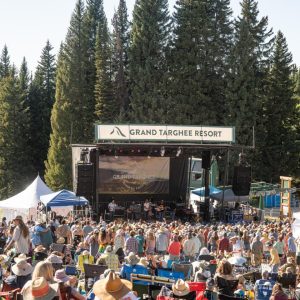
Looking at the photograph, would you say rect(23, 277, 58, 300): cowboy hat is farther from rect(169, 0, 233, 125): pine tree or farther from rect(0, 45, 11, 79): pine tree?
rect(0, 45, 11, 79): pine tree

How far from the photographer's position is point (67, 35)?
148 feet

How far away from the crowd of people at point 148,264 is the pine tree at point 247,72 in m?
21.6

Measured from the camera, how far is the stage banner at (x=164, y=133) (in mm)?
23353

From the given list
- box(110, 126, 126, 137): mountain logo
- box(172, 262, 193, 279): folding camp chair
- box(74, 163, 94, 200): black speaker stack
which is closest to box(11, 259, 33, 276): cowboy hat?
box(172, 262, 193, 279): folding camp chair

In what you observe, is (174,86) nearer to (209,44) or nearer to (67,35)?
(209,44)

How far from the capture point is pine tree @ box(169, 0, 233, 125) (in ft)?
133

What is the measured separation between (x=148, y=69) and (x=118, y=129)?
18358mm

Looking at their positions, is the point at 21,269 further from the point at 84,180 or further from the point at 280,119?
the point at 280,119

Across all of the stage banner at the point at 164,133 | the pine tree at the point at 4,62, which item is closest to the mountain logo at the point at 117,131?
the stage banner at the point at 164,133

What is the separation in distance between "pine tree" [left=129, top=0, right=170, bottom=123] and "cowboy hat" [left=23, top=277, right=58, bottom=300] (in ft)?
115

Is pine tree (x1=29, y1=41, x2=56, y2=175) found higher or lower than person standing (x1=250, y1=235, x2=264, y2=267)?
higher

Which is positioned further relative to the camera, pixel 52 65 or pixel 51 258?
pixel 52 65

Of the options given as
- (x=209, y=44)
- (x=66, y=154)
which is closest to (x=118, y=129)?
(x=66, y=154)

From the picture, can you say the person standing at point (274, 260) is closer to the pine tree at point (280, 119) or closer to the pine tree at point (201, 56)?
the pine tree at point (280, 119)
